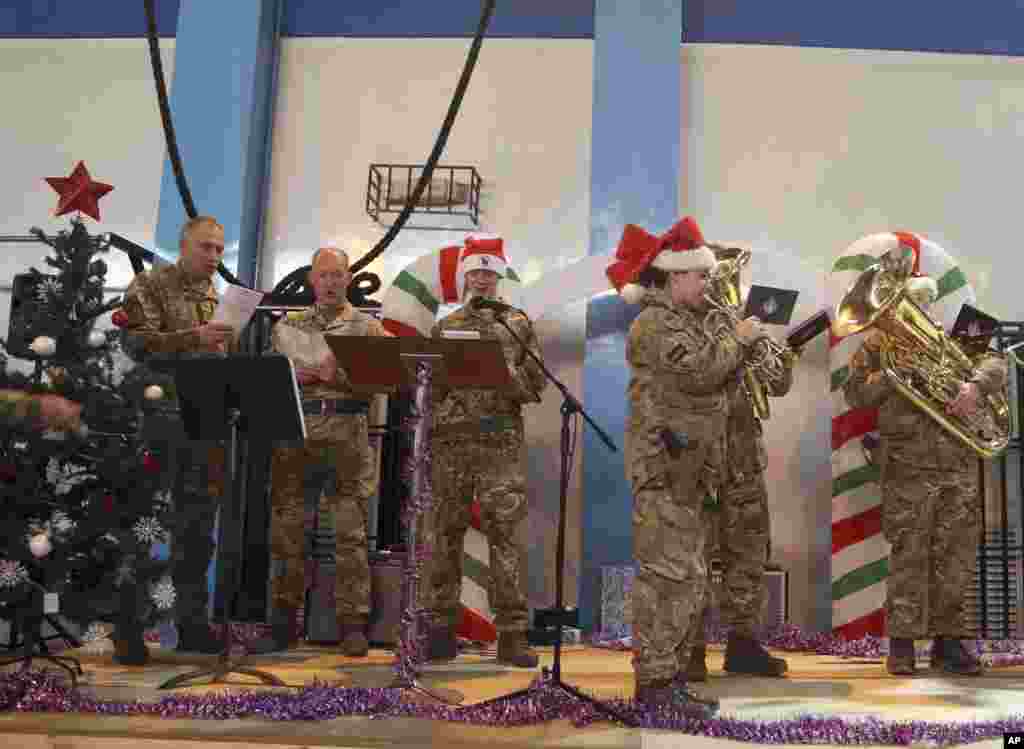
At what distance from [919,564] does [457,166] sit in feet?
12.5

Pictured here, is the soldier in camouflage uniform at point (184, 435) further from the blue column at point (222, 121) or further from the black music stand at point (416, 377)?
the blue column at point (222, 121)

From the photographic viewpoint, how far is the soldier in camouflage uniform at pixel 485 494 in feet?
15.9

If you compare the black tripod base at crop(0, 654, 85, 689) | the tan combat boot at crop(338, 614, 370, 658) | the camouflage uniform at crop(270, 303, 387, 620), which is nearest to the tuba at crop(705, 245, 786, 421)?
the camouflage uniform at crop(270, 303, 387, 620)

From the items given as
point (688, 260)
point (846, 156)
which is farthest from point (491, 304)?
point (846, 156)

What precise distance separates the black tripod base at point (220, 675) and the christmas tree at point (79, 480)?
434 mm

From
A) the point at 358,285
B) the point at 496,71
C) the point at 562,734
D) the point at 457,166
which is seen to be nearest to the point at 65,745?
the point at 562,734

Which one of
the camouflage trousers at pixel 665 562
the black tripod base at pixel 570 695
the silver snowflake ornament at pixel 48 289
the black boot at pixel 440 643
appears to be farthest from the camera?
the black boot at pixel 440 643

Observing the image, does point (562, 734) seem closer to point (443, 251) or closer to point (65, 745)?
point (65, 745)

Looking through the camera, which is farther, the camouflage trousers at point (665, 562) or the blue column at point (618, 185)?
the blue column at point (618, 185)

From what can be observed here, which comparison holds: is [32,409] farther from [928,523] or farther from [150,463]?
[928,523]

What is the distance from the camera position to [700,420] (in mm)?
3811

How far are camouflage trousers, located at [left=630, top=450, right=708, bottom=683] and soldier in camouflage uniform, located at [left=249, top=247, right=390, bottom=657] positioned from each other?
1770 mm

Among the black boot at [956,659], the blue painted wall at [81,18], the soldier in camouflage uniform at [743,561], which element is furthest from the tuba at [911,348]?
the blue painted wall at [81,18]

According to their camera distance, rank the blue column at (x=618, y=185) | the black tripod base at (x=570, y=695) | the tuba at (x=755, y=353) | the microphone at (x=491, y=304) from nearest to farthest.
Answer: the black tripod base at (x=570, y=695)
the microphone at (x=491, y=304)
the tuba at (x=755, y=353)
the blue column at (x=618, y=185)
